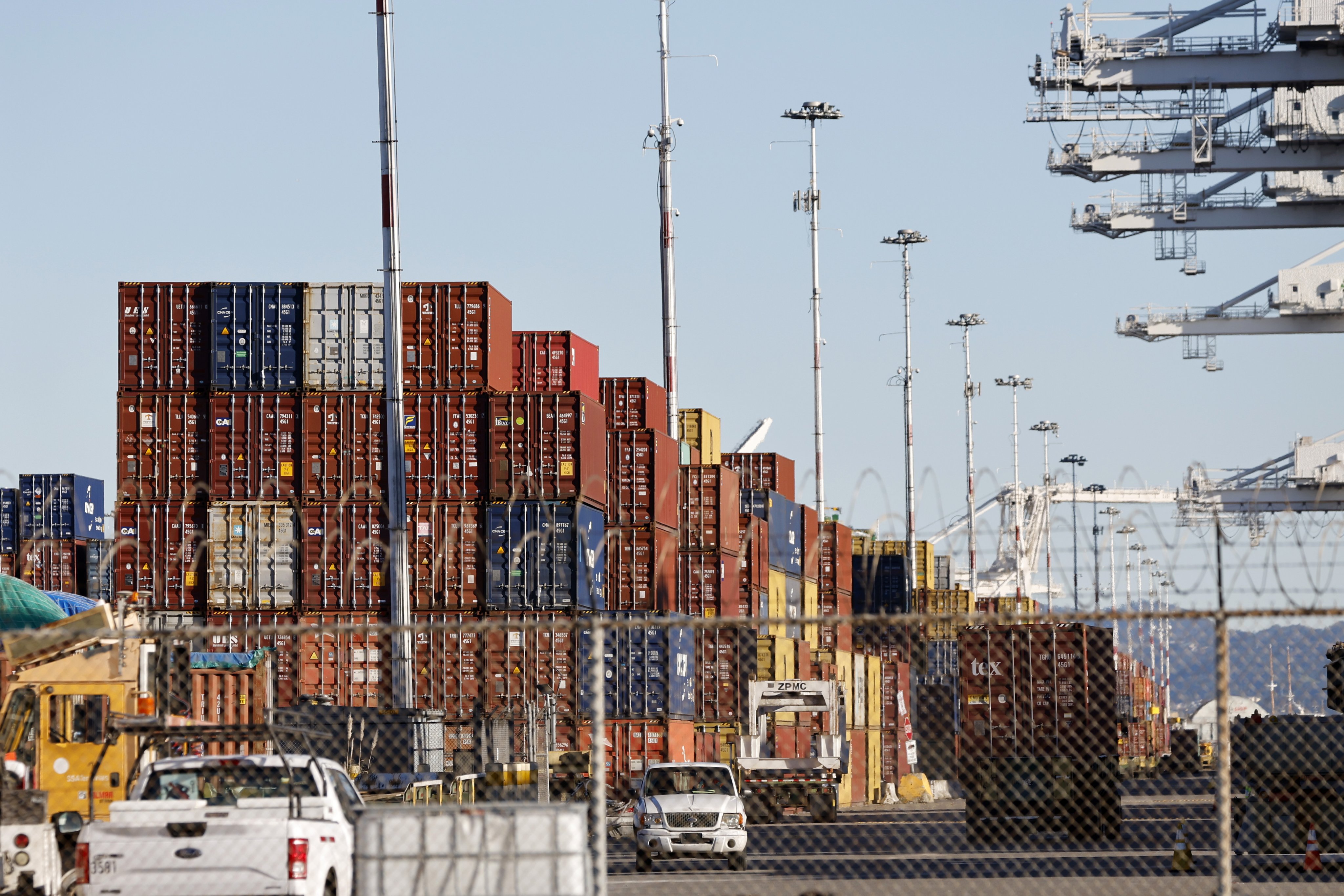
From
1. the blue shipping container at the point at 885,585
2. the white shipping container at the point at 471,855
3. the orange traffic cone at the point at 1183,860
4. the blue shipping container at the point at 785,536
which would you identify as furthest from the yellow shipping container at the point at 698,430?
the white shipping container at the point at 471,855

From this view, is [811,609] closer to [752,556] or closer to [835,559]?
[835,559]

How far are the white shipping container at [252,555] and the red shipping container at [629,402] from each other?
1339cm

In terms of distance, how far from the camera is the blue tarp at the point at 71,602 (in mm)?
42250

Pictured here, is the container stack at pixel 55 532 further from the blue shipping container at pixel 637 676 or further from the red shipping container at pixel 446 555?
the blue shipping container at pixel 637 676

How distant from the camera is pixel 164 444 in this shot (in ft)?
133

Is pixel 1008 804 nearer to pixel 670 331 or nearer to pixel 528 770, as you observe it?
pixel 528 770

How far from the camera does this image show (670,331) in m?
49.8

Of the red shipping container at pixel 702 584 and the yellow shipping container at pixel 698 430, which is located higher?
the yellow shipping container at pixel 698 430

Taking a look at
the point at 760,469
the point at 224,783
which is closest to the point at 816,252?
the point at 760,469

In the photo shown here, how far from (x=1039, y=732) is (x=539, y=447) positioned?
13164 millimetres

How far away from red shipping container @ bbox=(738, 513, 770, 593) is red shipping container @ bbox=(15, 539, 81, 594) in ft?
62.5

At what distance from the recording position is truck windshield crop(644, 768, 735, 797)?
2581 centimetres

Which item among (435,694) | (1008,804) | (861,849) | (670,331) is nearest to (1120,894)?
(861,849)

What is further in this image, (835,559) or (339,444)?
(835,559)
